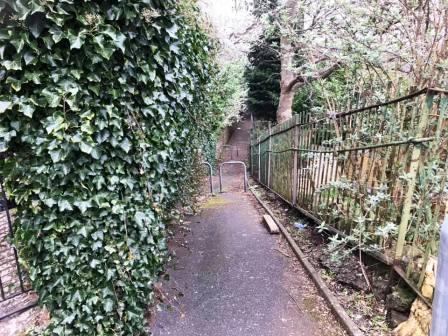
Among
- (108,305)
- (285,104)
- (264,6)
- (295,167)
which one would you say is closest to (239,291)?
(108,305)

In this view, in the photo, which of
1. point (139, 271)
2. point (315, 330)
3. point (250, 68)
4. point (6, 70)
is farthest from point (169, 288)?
point (250, 68)

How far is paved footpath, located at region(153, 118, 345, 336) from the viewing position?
2.50 meters

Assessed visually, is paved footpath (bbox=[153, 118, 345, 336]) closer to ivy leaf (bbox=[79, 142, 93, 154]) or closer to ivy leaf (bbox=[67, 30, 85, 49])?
ivy leaf (bbox=[79, 142, 93, 154])

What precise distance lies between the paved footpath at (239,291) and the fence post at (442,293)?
1.50m

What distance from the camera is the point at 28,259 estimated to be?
1.84 meters

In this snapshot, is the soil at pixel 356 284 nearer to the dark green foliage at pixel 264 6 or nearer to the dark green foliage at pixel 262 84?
the dark green foliage at pixel 264 6

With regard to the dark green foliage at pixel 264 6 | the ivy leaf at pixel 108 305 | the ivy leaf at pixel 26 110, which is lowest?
the ivy leaf at pixel 108 305

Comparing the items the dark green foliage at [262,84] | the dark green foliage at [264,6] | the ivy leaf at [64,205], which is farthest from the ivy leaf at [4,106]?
the dark green foliage at [262,84]

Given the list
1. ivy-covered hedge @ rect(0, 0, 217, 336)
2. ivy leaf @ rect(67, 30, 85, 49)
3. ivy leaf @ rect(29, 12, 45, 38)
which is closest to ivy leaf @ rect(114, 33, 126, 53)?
ivy-covered hedge @ rect(0, 0, 217, 336)

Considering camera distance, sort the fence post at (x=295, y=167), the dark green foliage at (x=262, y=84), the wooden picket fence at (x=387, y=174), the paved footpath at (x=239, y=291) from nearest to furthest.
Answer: the wooden picket fence at (x=387, y=174)
the paved footpath at (x=239, y=291)
the fence post at (x=295, y=167)
the dark green foliage at (x=262, y=84)

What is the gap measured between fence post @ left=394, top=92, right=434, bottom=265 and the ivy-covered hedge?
1.86 meters

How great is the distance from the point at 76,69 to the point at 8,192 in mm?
824

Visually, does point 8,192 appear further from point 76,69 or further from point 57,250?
point 76,69

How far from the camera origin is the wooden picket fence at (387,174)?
2.06m
